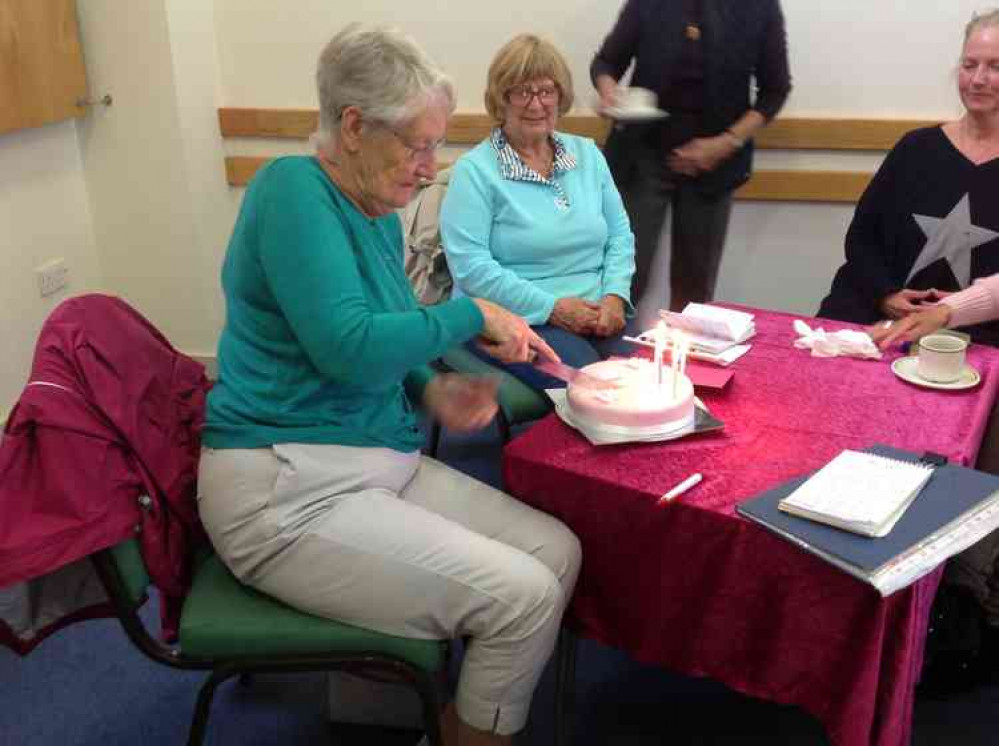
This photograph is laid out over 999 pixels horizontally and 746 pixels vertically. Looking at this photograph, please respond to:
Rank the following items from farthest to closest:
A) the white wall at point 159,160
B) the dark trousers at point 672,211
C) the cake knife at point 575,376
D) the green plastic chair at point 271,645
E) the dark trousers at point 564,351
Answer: the white wall at point 159,160, the dark trousers at point 672,211, the dark trousers at point 564,351, the cake knife at point 575,376, the green plastic chair at point 271,645

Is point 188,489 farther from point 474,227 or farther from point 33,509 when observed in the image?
point 474,227

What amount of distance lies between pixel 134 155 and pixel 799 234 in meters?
2.30

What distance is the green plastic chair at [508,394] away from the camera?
2.24 metres

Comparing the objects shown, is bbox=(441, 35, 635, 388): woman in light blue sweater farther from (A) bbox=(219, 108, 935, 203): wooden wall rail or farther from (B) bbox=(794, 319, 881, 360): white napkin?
(A) bbox=(219, 108, 935, 203): wooden wall rail

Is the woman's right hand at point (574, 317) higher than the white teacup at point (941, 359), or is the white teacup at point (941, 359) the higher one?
the white teacup at point (941, 359)

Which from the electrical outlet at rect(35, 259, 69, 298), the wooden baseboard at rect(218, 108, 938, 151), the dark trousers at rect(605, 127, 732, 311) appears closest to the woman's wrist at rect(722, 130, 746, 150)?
the dark trousers at rect(605, 127, 732, 311)

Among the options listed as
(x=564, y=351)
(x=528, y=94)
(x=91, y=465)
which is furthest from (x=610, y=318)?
(x=91, y=465)

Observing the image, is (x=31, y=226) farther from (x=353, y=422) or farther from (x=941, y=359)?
(x=941, y=359)

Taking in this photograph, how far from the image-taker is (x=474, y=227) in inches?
95.9

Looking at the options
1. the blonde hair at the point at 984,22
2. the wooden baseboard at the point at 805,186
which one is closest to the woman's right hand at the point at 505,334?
the blonde hair at the point at 984,22

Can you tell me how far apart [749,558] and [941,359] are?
684 millimetres

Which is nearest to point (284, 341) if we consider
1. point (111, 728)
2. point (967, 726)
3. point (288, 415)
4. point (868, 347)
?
point (288, 415)

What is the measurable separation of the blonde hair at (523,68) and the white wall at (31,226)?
1.56 meters

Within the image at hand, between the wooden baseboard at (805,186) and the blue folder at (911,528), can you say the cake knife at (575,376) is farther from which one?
the wooden baseboard at (805,186)
